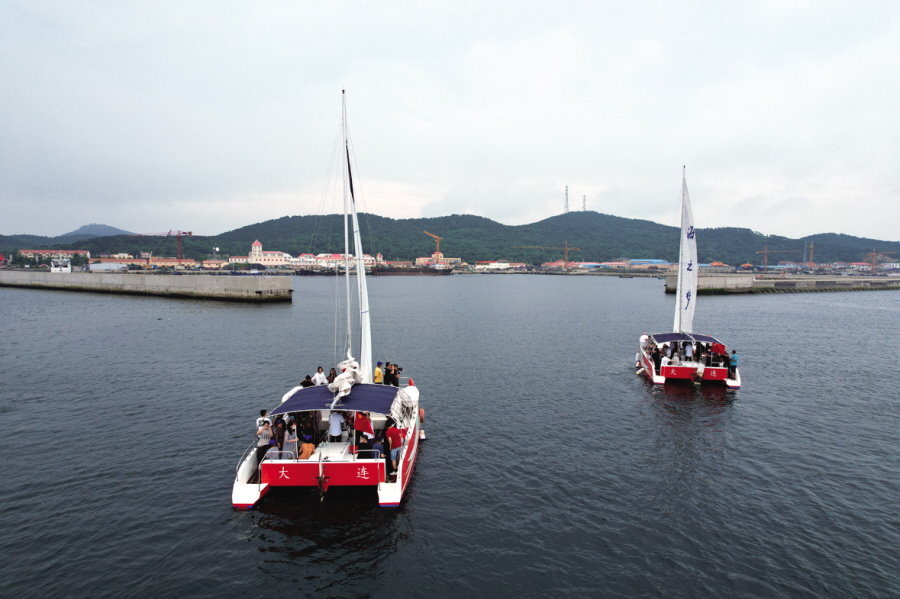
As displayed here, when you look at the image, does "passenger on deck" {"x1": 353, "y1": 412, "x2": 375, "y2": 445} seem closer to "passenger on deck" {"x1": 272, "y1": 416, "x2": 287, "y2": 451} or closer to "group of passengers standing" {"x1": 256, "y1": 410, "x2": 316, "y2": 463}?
"group of passengers standing" {"x1": 256, "y1": 410, "x2": 316, "y2": 463}

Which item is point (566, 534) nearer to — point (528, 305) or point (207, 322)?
point (207, 322)

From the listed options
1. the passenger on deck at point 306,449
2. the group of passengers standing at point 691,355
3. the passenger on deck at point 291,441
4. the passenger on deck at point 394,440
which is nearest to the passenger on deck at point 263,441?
the passenger on deck at point 291,441

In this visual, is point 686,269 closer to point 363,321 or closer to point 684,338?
point 684,338

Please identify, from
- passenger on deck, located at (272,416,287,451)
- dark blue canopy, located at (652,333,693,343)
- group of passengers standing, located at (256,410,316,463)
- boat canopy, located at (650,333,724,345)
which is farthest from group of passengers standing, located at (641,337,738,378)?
passenger on deck, located at (272,416,287,451)

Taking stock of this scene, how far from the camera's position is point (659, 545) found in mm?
11484

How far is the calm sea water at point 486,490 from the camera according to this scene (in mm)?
10398

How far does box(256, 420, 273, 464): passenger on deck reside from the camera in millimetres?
13516

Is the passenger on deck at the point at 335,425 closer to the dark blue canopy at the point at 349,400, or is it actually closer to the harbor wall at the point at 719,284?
the dark blue canopy at the point at 349,400

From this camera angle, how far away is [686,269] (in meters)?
27.4

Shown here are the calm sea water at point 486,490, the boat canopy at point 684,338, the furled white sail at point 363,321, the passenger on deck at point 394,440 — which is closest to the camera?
the calm sea water at point 486,490

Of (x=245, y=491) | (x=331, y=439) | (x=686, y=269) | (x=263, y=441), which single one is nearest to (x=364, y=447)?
(x=331, y=439)

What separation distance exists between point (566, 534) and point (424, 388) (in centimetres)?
1439

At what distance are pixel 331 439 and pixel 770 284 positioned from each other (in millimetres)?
124633

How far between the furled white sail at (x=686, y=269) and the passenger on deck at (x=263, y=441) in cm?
2293
